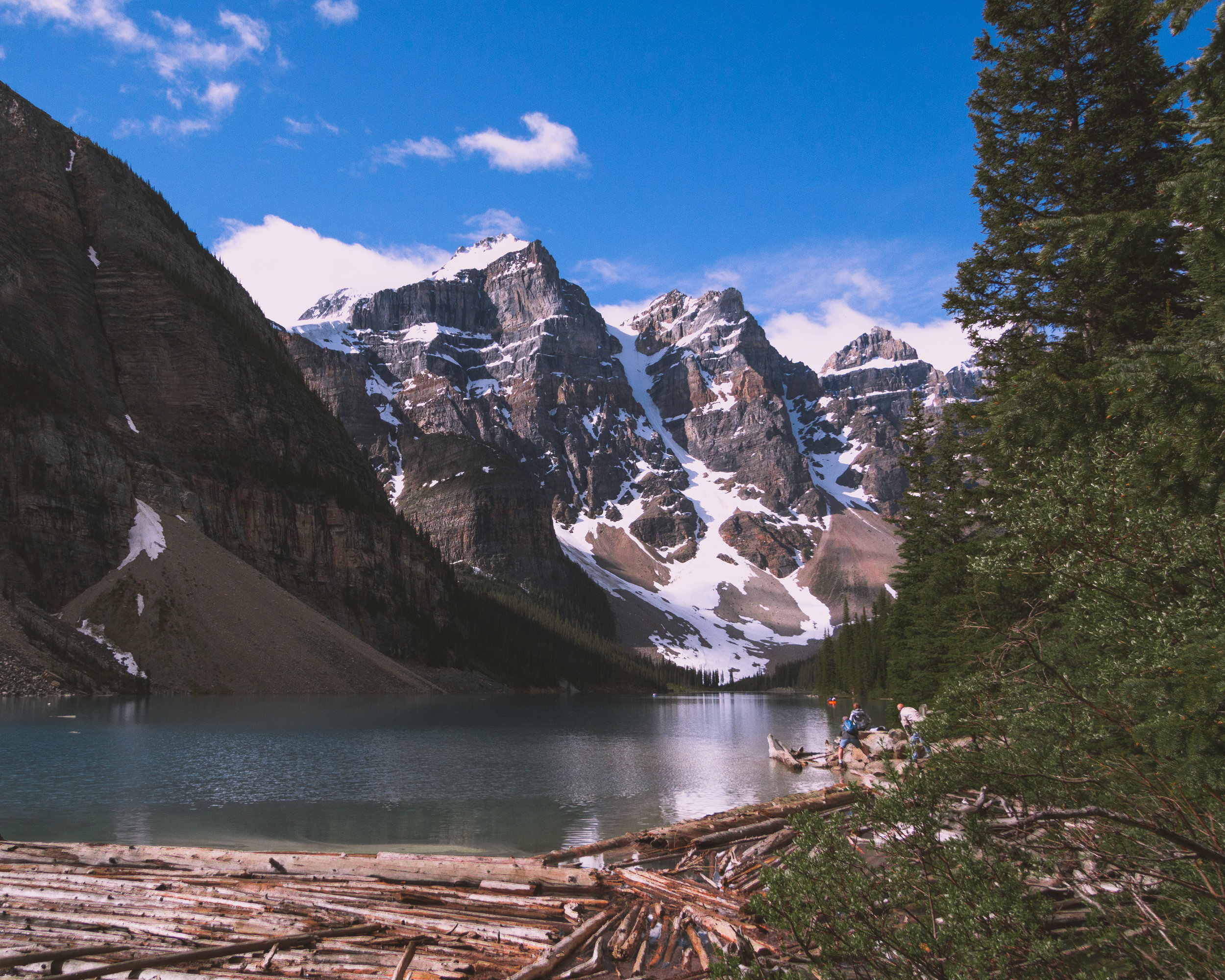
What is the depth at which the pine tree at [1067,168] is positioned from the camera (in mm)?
16750

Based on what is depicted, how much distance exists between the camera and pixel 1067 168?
18.3 m

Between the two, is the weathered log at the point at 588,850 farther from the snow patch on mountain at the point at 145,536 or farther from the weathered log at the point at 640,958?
the snow patch on mountain at the point at 145,536

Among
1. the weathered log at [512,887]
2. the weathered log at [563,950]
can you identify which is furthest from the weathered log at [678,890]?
the weathered log at [512,887]

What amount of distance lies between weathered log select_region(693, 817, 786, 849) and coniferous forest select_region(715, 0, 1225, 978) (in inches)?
150

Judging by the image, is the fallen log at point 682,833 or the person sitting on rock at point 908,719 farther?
the person sitting on rock at point 908,719

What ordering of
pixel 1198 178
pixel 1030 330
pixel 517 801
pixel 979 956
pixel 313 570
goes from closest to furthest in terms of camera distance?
pixel 979 956, pixel 1198 178, pixel 1030 330, pixel 517 801, pixel 313 570

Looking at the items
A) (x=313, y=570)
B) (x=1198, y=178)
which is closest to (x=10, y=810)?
(x=1198, y=178)

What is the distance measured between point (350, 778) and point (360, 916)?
24333 millimetres

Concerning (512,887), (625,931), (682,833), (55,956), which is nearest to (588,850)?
(682,833)

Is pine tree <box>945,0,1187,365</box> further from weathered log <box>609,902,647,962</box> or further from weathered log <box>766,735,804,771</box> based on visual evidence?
weathered log <box>766,735,804,771</box>

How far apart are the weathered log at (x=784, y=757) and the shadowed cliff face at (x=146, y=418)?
8042 centimetres

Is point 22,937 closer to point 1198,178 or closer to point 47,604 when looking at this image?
point 1198,178

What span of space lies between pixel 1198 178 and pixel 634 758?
39.2 metres

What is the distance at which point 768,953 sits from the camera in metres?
7.69
